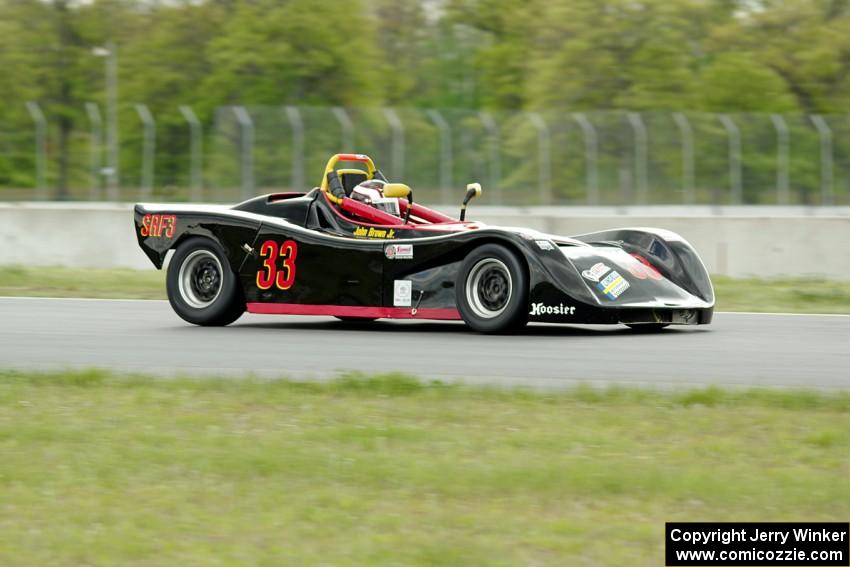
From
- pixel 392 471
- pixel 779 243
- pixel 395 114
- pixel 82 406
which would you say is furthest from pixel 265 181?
pixel 392 471

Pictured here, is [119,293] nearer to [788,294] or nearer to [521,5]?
[788,294]

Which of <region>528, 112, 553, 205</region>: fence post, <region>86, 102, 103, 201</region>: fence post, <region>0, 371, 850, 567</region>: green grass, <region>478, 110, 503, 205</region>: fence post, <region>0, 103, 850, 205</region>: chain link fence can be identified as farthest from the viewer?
<region>86, 102, 103, 201</region>: fence post

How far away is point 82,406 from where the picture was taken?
270 inches

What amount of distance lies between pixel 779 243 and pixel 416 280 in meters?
7.57

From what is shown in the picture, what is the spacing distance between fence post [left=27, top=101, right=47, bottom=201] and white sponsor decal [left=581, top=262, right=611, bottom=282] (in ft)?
59.9

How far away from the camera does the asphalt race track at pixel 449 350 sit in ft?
26.5

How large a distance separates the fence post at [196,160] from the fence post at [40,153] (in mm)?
3642

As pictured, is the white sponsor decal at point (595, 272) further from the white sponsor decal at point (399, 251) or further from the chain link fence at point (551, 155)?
the chain link fence at point (551, 155)

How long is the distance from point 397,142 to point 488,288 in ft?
43.9

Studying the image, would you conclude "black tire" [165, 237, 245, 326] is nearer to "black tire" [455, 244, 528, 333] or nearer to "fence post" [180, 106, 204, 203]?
"black tire" [455, 244, 528, 333]

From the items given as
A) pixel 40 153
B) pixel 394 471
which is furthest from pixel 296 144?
pixel 394 471

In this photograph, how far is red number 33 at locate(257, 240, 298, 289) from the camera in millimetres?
10836

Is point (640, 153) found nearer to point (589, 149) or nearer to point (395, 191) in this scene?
point (589, 149)

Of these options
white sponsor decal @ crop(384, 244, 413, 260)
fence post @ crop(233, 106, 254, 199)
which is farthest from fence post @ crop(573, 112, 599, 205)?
white sponsor decal @ crop(384, 244, 413, 260)
